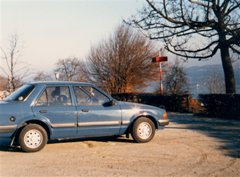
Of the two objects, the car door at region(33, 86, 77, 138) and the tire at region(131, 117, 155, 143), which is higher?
the car door at region(33, 86, 77, 138)

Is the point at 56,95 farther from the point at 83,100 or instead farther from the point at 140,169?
the point at 140,169

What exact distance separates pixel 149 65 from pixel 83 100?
1169 inches

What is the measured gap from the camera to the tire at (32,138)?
911 cm

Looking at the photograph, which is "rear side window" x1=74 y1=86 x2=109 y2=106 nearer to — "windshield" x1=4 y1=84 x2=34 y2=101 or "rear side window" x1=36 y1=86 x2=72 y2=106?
"rear side window" x1=36 y1=86 x2=72 y2=106

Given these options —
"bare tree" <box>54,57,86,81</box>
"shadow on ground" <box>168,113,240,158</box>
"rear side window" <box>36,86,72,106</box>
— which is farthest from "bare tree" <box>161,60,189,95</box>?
"rear side window" <box>36,86,72,106</box>

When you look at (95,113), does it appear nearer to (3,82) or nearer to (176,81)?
(3,82)

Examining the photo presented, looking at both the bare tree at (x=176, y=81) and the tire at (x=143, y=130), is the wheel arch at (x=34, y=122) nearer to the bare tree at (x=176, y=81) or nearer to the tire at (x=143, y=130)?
the tire at (x=143, y=130)

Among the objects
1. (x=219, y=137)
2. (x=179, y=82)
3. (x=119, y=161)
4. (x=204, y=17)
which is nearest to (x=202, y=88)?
(x=179, y=82)

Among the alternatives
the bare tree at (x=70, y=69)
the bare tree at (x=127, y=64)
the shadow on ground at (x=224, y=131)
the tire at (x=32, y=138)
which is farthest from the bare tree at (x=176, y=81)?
the tire at (x=32, y=138)

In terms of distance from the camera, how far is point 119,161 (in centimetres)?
810

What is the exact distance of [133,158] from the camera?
8.37 m

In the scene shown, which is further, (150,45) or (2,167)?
(150,45)

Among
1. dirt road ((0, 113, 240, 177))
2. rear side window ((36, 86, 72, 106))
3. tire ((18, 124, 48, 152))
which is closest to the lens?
dirt road ((0, 113, 240, 177))

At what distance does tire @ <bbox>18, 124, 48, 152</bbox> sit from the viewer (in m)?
9.11
